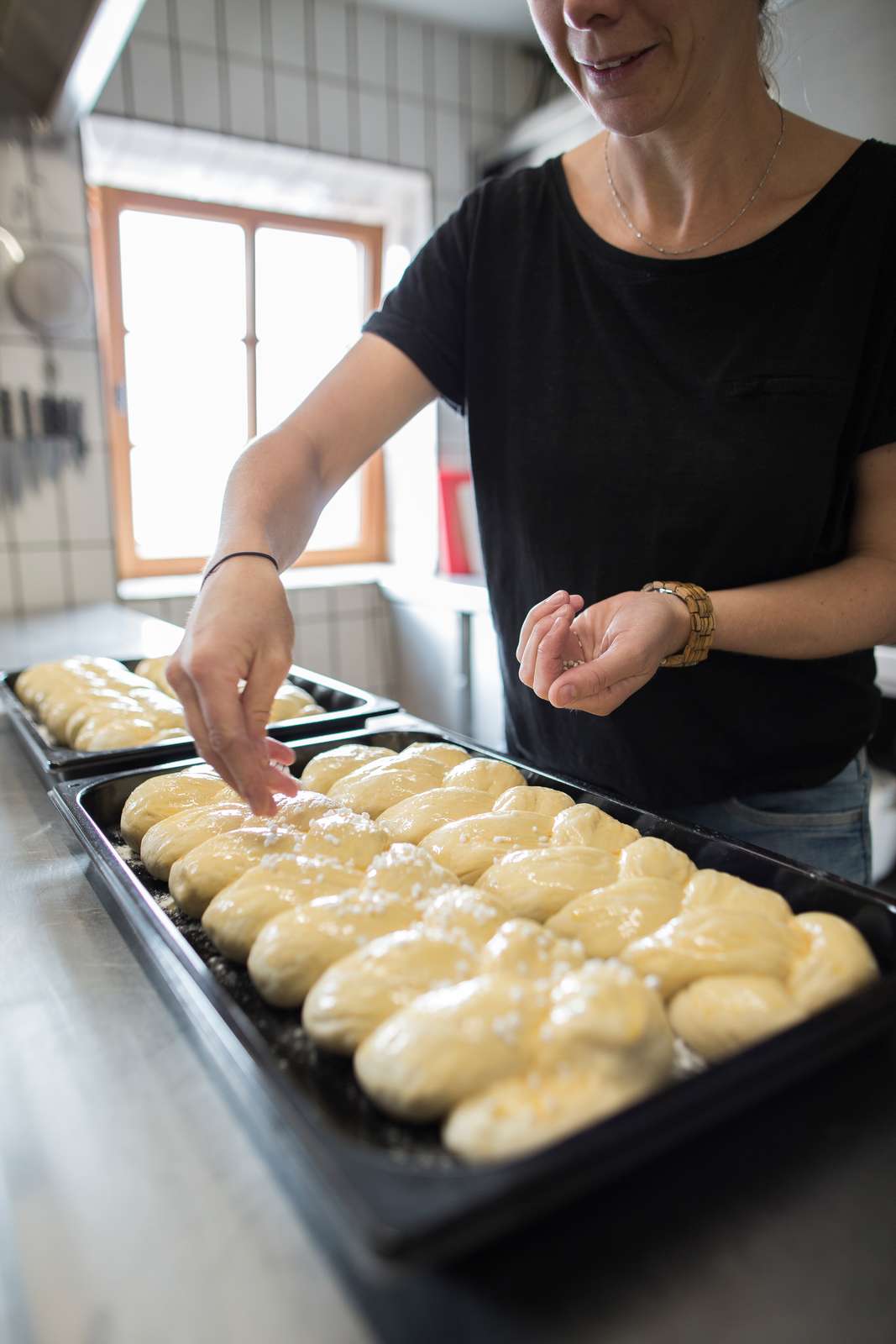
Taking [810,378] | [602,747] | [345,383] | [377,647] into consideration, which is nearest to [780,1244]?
[602,747]

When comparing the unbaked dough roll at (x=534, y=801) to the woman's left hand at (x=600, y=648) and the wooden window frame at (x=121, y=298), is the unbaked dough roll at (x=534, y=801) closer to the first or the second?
the woman's left hand at (x=600, y=648)

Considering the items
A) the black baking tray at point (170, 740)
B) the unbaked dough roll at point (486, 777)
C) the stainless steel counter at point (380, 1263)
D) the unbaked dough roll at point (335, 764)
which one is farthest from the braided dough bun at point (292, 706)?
the stainless steel counter at point (380, 1263)

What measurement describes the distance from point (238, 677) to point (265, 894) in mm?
177

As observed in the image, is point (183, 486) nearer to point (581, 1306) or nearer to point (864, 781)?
point (864, 781)

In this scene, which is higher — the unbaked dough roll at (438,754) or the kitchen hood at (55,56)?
the kitchen hood at (55,56)

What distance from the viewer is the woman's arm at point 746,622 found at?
78 cm

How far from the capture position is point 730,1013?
0.54 m

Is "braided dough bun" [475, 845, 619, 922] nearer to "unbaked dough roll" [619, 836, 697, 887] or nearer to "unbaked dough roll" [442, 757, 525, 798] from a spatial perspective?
"unbaked dough roll" [619, 836, 697, 887]

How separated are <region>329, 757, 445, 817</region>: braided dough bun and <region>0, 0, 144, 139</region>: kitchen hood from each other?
150 cm

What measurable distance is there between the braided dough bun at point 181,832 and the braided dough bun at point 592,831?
0.88ft

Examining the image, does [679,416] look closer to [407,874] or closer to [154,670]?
[407,874]

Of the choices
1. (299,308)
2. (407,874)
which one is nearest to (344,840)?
(407,874)

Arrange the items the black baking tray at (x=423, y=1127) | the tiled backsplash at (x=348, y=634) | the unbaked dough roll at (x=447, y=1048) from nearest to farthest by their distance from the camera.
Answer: the black baking tray at (x=423, y=1127) < the unbaked dough roll at (x=447, y=1048) < the tiled backsplash at (x=348, y=634)

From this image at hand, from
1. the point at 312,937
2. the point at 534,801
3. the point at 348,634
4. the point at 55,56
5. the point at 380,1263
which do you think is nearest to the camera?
the point at 380,1263
